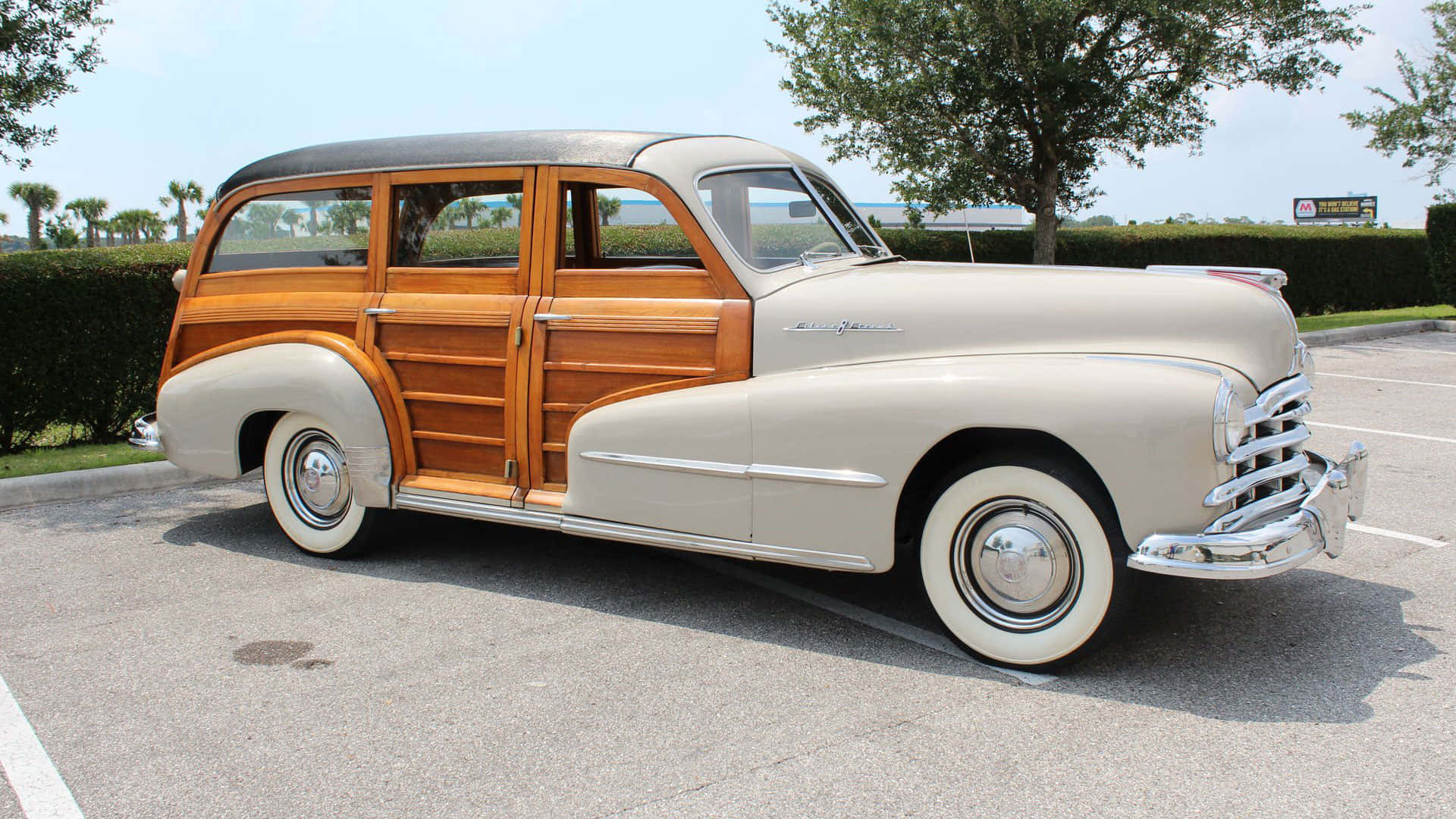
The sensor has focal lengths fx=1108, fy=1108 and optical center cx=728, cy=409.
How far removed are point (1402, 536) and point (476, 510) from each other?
4362 millimetres

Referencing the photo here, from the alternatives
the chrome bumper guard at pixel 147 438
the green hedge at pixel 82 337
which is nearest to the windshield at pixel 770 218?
the chrome bumper guard at pixel 147 438

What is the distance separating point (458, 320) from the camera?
490 centimetres

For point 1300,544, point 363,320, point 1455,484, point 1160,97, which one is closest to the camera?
point 1300,544

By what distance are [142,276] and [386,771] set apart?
653 cm

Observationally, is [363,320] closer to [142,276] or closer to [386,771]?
[386,771]

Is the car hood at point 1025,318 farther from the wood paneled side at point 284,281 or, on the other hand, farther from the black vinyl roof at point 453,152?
the wood paneled side at point 284,281

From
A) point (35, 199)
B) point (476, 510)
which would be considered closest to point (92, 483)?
point (476, 510)

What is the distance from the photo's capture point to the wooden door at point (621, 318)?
4.39m

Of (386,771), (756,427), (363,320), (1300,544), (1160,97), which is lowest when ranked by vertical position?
(386,771)

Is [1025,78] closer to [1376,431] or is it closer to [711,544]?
[1376,431]

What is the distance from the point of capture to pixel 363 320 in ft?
17.0

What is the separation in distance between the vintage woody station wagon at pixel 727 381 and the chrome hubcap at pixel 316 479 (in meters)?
0.01

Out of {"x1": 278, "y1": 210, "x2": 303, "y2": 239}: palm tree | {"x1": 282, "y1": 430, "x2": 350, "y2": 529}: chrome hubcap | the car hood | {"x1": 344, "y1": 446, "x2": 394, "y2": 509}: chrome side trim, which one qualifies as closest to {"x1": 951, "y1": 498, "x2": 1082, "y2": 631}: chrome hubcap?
the car hood

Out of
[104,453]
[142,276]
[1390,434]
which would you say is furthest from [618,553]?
[1390,434]
